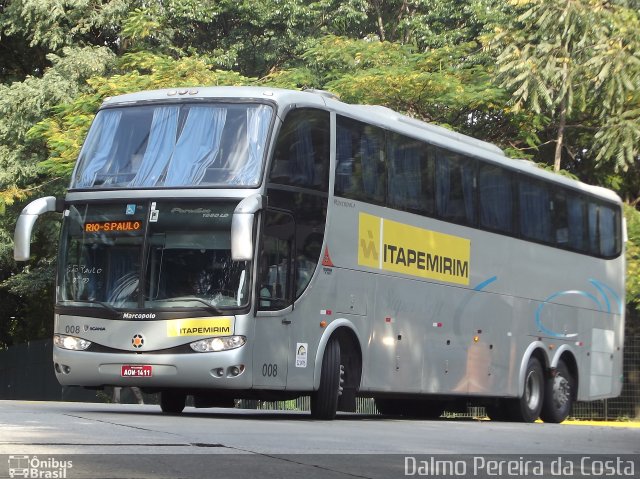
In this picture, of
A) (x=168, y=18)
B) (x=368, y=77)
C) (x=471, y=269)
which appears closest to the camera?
(x=471, y=269)

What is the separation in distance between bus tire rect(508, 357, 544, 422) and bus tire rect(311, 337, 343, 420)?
6235 mm

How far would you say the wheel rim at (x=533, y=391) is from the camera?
23656 millimetres

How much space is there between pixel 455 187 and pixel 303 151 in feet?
13.7

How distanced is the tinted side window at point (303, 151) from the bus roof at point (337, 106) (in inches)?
7.1

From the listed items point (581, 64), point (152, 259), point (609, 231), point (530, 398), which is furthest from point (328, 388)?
point (581, 64)

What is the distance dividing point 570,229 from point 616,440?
9.49 meters

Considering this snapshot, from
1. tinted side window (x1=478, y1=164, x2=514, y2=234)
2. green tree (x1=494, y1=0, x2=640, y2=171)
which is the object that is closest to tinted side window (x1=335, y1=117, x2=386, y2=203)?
tinted side window (x1=478, y1=164, x2=514, y2=234)

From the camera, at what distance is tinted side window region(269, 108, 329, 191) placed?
17031mm

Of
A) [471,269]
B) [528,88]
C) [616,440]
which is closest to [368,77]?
[528,88]

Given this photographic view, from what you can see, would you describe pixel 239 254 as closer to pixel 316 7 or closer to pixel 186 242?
pixel 186 242

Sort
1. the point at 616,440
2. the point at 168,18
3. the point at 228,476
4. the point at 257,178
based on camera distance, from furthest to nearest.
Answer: the point at 168,18, the point at 257,178, the point at 616,440, the point at 228,476

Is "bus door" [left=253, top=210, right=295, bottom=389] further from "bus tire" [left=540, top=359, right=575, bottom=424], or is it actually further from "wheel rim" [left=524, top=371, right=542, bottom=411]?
"bus tire" [left=540, top=359, right=575, bottom=424]

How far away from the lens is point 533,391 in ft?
78.1

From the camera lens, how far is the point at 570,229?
80.8ft
